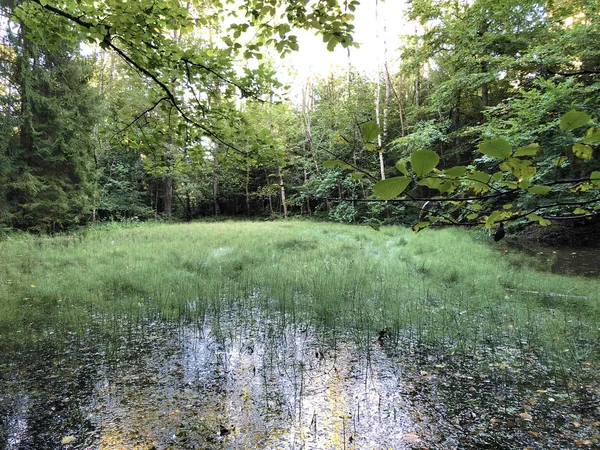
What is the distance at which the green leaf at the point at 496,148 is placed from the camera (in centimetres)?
86

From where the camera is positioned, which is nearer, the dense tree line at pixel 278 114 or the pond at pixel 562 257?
the dense tree line at pixel 278 114

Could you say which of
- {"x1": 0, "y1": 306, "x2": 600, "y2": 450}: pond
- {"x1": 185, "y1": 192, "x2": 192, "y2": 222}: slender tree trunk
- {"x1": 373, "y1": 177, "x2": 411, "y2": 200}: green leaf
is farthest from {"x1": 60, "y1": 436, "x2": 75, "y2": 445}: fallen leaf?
{"x1": 185, "y1": 192, "x2": 192, "y2": 222}: slender tree trunk

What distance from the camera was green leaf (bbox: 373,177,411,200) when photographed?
826 millimetres

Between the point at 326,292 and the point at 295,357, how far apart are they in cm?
201

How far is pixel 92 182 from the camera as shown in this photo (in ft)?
50.6

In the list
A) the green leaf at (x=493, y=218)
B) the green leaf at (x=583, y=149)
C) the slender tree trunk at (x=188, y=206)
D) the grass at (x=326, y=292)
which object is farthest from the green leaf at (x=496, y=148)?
the slender tree trunk at (x=188, y=206)

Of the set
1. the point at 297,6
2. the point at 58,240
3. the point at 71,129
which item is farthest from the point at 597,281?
the point at 71,129

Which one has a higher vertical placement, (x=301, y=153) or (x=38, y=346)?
(x=301, y=153)

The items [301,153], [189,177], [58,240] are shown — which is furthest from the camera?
[301,153]

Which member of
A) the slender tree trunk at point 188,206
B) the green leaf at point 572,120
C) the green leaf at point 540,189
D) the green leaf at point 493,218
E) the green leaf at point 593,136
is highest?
the slender tree trunk at point 188,206

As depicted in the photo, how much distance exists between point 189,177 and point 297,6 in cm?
2232

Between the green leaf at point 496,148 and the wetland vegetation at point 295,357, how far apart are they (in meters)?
2.32

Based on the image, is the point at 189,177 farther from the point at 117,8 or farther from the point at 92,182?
the point at 117,8

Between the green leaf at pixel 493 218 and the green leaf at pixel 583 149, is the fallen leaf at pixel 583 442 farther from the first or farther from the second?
the green leaf at pixel 583 149
